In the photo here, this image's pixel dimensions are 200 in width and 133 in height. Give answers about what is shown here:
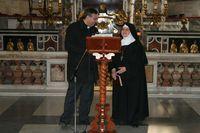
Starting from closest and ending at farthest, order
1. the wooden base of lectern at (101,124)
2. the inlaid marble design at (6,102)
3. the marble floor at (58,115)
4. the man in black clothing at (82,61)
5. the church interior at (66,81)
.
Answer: the wooden base of lectern at (101,124)
the man in black clothing at (82,61)
the marble floor at (58,115)
the church interior at (66,81)
the inlaid marble design at (6,102)

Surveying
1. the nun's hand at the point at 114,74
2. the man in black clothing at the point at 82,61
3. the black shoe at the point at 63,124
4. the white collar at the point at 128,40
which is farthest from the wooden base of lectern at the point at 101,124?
the white collar at the point at 128,40

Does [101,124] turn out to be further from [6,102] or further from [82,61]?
[6,102]

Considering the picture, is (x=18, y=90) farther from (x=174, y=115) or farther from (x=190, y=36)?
(x=190, y=36)

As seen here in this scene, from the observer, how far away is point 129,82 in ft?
24.9

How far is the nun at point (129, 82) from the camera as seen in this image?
7.46 meters

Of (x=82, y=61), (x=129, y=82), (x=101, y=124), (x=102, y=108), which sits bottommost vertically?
(x=101, y=124)

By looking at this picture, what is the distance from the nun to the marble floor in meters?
0.26

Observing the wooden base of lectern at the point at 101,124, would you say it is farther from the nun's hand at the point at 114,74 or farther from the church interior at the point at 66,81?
the nun's hand at the point at 114,74

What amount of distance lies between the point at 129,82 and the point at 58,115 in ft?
5.48

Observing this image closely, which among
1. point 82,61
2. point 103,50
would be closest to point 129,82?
point 82,61

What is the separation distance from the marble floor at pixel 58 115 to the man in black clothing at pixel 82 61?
449mm

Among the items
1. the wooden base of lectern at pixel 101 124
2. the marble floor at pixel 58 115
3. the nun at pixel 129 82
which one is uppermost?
the nun at pixel 129 82

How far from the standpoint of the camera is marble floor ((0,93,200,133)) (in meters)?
7.32

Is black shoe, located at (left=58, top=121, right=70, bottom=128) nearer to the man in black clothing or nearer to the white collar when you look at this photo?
the man in black clothing
